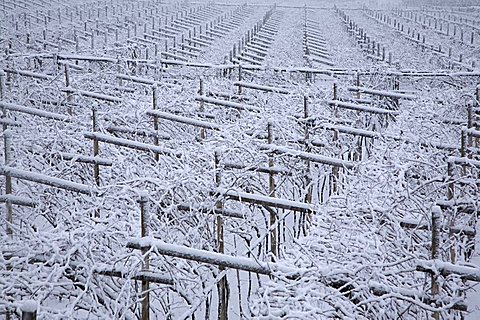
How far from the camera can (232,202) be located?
8.53 metres

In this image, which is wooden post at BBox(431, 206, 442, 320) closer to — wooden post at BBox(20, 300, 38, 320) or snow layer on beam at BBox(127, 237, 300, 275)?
snow layer on beam at BBox(127, 237, 300, 275)

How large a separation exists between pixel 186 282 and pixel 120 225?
2.88ft

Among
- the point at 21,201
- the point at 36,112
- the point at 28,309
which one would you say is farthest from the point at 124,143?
the point at 28,309

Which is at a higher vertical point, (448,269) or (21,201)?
(448,269)

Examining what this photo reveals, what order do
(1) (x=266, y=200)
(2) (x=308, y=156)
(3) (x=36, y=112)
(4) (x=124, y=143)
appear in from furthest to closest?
(3) (x=36, y=112), (4) (x=124, y=143), (2) (x=308, y=156), (1) (x=266, y=200)

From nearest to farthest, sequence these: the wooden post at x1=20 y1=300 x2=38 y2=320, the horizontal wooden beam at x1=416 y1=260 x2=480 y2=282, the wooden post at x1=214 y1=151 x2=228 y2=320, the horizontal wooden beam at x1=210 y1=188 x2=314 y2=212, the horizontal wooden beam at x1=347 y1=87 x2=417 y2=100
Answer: the wooden post at x1=20 y1=300 x2=38 y2=320 → the horizontal wooden beam at x1=416 y1=260 x2=480 y2=282 → the wooden post at x1=214 y1=151 x2=228 y2=320 → the horizontal wooden beam at x1=210 y1=188 x2=314 y2=212 → the horizontal wooden beam at x1=347 y1=87 x2=417 y2=100

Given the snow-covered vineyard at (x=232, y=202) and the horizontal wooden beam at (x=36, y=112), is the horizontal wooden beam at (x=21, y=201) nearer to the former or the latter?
the snow-covered vineyard at (x=232, y=202)

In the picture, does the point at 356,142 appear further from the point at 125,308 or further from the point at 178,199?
the point at 125,308

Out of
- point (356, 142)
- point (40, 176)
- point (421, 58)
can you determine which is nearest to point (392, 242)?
point (40, 176)

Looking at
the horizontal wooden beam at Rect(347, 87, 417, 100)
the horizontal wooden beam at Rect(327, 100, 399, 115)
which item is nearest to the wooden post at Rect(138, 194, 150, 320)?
the horizontal wooden beam at Rect(327, 100, 399, 115)

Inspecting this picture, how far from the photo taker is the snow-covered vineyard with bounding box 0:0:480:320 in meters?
5.64

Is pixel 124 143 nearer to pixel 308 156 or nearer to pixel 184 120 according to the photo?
pixel 184 120

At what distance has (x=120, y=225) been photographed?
6.54 meters

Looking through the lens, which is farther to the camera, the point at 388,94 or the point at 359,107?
the point at 388,94
